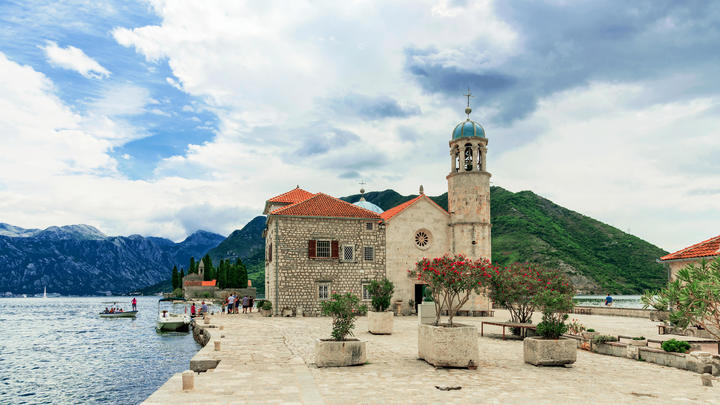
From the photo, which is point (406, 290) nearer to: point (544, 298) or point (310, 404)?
point (544, 298)

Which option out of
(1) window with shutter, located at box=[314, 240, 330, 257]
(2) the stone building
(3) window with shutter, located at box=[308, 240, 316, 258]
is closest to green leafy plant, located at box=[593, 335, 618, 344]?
(2) the stone building

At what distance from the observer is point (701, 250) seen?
22.0 m

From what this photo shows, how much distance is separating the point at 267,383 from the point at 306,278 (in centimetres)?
2333

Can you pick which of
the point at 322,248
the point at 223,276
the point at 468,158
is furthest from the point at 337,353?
the point at 223,276

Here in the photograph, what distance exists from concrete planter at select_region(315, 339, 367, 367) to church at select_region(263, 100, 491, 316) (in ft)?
67.3

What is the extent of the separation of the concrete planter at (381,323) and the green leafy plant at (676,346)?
35.1 feet

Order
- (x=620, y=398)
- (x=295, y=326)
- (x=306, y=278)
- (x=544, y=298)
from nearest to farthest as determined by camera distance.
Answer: (x=620, y=398)
(x=544, y=298)
(x=295, y=326)
(x=306, y=278)

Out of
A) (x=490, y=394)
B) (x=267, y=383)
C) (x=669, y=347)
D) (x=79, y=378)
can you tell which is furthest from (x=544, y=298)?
(x=79, y=378)

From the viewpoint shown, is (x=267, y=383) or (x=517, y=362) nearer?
(x=267, y=383)

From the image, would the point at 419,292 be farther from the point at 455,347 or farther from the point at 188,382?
the point at 188,382

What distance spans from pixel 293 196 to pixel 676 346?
29.7 meters

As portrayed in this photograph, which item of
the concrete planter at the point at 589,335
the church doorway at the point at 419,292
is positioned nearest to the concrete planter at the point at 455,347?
the concrete planter at the point at 589,335

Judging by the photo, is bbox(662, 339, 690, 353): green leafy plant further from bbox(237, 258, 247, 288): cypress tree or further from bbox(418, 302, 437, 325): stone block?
bbox(237, 258, 247, 288): cypress tree

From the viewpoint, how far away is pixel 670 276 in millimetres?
23641
